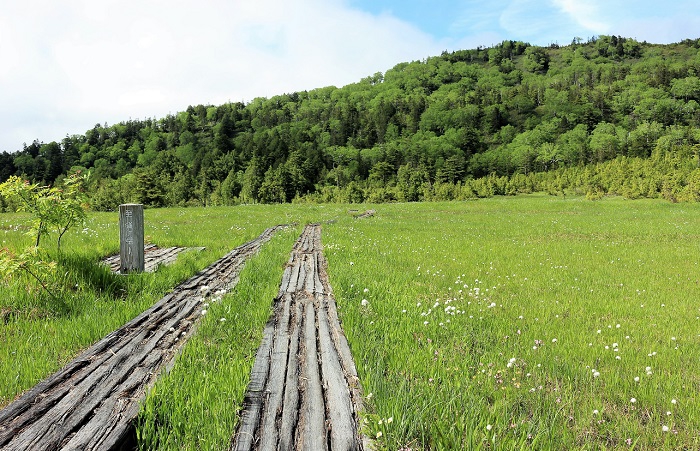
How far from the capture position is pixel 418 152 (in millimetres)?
140625

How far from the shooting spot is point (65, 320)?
5.34m

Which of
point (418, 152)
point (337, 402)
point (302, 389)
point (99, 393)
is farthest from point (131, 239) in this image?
point (418, 152)

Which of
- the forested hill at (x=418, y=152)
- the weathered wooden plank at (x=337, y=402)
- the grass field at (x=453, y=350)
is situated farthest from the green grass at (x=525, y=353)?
the forested hill at (x=418, y=152)

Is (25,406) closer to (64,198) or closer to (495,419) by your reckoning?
(495,419)

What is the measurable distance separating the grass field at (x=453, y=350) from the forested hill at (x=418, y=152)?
63.5 m

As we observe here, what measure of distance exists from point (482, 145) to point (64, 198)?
567 ft

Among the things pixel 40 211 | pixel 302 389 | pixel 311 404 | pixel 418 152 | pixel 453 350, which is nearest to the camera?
pixel 311 404

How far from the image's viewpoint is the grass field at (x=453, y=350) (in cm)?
299

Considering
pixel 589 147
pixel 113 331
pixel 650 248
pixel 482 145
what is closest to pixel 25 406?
pixel 113 331

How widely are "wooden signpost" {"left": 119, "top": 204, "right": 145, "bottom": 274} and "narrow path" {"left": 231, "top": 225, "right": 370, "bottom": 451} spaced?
15.2 ft

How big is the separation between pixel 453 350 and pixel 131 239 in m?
7.62

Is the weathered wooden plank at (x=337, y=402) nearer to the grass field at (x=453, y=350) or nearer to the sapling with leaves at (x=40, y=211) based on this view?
the grass field at (x=453, y=350)

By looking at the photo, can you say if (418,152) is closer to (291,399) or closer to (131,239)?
(131,239)

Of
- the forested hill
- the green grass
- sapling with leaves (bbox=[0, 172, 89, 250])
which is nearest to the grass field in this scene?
the green grass
